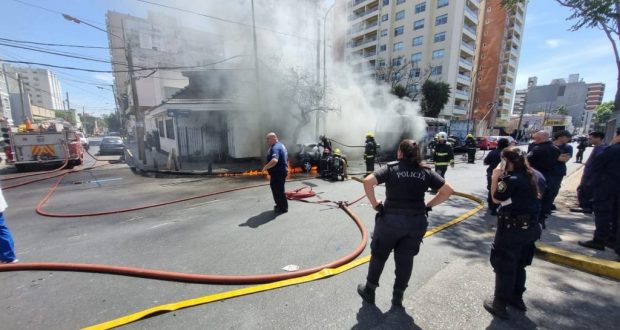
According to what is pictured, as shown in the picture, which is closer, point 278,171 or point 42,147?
point 278,171

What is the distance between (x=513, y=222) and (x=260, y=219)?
388 centimetres

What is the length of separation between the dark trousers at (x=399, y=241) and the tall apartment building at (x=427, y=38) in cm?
3717

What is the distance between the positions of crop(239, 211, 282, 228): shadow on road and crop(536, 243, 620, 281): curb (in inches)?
158

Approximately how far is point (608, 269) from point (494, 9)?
197 ft

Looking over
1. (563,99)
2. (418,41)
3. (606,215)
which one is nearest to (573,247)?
(606,215)

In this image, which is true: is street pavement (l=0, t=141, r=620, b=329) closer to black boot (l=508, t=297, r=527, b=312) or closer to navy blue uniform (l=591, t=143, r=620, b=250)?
black boot (l=508, t=297, r=527, b=312)

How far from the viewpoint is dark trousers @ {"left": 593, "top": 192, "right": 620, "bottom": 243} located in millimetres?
Result: 3691

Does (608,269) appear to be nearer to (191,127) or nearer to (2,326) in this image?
(2,326)

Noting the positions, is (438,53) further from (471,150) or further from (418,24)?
(471,150)

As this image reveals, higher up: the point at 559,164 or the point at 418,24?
the point at 418,24

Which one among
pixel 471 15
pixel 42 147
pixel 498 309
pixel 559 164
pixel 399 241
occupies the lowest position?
pixel 498 309

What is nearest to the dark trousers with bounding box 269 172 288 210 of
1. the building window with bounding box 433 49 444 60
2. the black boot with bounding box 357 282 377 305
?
the black boot with bounding box 357 282 377 305

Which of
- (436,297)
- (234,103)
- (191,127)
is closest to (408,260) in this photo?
(436,297)

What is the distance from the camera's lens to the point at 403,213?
2301 millimetres
